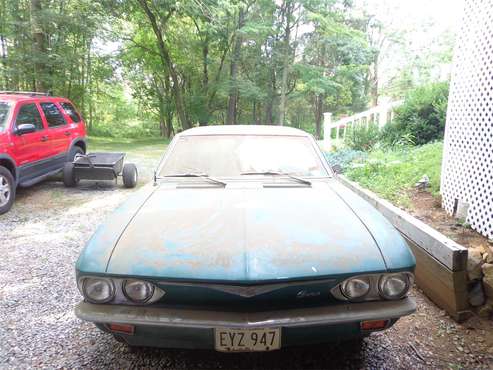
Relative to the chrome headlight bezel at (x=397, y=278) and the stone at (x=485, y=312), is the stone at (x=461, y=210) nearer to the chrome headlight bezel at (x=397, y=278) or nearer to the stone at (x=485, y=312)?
the stone at (x=485, y=312)

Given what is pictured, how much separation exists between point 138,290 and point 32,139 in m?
5.53

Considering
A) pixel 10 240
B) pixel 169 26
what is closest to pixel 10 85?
pixel 169 26

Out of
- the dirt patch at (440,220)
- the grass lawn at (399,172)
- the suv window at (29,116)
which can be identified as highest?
the suv window at (29,116)

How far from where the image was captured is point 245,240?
78.3 inches

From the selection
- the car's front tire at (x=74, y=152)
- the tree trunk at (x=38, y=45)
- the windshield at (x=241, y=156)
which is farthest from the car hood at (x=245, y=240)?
the tree trunk at (x=38, y=45)

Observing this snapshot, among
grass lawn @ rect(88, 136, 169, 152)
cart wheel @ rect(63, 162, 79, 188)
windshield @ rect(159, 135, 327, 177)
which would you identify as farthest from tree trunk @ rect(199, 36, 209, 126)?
windshield @ rect(159, 135, 327, 177)

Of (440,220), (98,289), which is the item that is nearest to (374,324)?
(98,289)

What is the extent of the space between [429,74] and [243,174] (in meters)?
27.9

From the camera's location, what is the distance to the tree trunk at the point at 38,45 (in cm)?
1246

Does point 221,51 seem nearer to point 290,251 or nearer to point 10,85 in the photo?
point 10,85

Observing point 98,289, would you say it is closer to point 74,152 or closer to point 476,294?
point 476,294

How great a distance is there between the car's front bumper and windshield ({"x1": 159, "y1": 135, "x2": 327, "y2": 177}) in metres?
1.48

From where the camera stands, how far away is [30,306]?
3.00 metres

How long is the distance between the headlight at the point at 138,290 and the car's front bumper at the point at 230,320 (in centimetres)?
5
